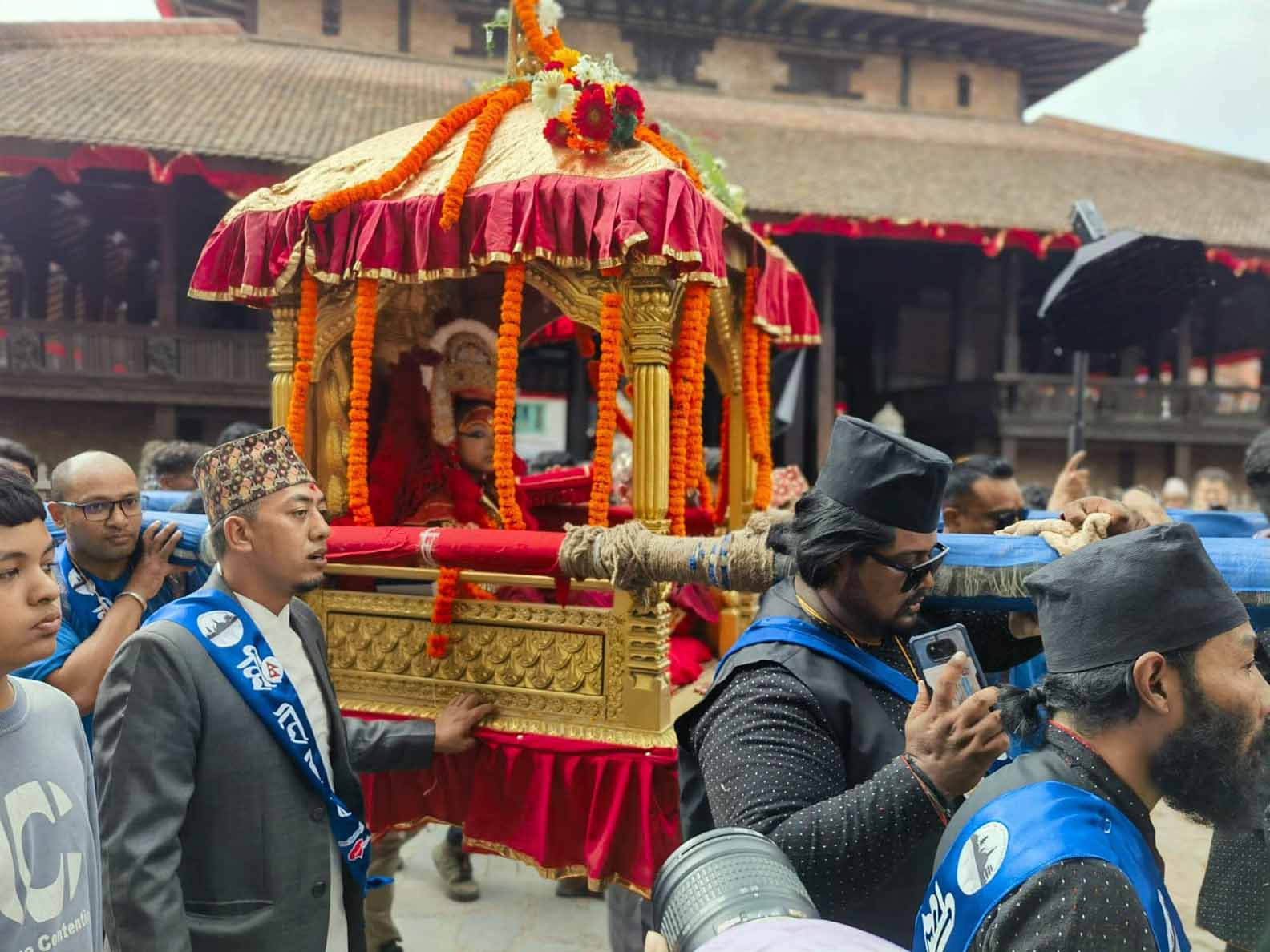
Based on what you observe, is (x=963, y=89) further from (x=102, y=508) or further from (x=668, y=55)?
(x=102, y=508)

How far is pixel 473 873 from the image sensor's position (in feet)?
15.0

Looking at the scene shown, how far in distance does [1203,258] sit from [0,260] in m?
14.0

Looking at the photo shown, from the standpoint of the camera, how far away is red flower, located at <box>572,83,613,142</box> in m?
3.27

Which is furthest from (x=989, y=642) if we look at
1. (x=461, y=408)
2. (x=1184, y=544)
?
(x=461, y=408)

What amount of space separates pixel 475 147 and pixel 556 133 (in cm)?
37

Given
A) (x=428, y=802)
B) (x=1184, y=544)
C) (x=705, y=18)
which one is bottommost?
(x=428, y=802)

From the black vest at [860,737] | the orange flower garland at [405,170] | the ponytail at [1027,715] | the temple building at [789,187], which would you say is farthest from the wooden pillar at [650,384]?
the temple building at [789,187]

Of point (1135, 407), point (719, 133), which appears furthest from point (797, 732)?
point (1135, 407)

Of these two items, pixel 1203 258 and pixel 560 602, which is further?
pixel 1203 258

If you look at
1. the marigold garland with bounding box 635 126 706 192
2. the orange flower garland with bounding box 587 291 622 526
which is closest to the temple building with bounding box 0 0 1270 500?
the marigold garland with bounding box 635 126 706 192

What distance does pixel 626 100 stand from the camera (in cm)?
330

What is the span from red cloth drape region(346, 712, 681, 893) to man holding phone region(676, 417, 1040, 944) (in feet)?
3.32

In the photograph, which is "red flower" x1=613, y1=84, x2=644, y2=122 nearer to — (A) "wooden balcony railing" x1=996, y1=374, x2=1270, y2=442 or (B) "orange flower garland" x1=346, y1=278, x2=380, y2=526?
(B) "orange flower garland" x1=346, y1=278, x2=380, y2=526

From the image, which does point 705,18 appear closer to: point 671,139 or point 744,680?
point 671,139
